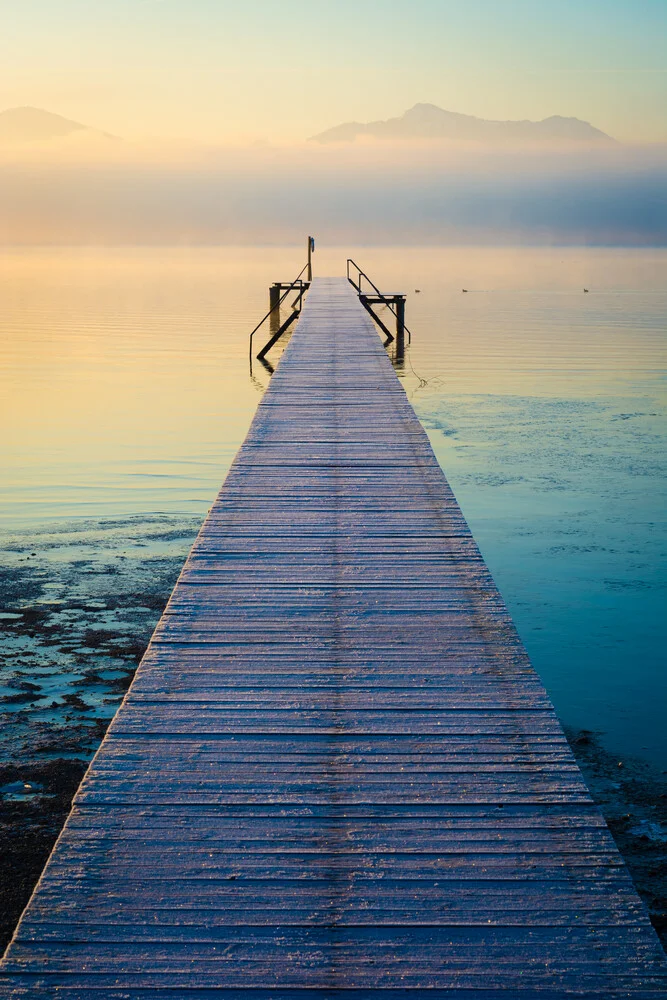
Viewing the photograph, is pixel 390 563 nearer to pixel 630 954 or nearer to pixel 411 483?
pixel 411 483

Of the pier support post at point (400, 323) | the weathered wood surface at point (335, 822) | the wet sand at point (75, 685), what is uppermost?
the pier support post at point (400, 323)

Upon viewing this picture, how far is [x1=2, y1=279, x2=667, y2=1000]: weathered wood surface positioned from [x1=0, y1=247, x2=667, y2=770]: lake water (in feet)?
6.52

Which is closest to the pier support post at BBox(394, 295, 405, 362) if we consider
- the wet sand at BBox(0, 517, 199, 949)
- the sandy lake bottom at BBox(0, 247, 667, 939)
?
the sandy lake bottom at BBox(0, 247, 667, 939)

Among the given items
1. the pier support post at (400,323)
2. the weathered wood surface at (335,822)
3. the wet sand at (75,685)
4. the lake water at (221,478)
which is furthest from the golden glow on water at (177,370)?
the weathered wood surface at (335,822)

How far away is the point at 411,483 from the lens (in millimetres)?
8312

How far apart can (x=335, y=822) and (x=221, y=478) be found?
36.7 feet

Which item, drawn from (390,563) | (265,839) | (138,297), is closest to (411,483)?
(390,563)

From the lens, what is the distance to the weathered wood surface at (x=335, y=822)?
3.03 meters

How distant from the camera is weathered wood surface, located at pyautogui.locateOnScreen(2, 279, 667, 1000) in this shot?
119 inches

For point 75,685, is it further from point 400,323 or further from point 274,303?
point 274,303

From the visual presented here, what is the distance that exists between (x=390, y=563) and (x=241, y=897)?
3.32m

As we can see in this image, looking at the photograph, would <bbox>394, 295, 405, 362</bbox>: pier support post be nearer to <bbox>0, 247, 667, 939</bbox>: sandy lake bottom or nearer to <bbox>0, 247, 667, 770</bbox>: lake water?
<bbox>0, 247, 667, 939</bbox>: sandy lake bottom

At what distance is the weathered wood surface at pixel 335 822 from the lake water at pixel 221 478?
199 centimetres

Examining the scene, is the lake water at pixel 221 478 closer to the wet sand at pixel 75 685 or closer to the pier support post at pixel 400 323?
the wet sand at pixel 75 685
